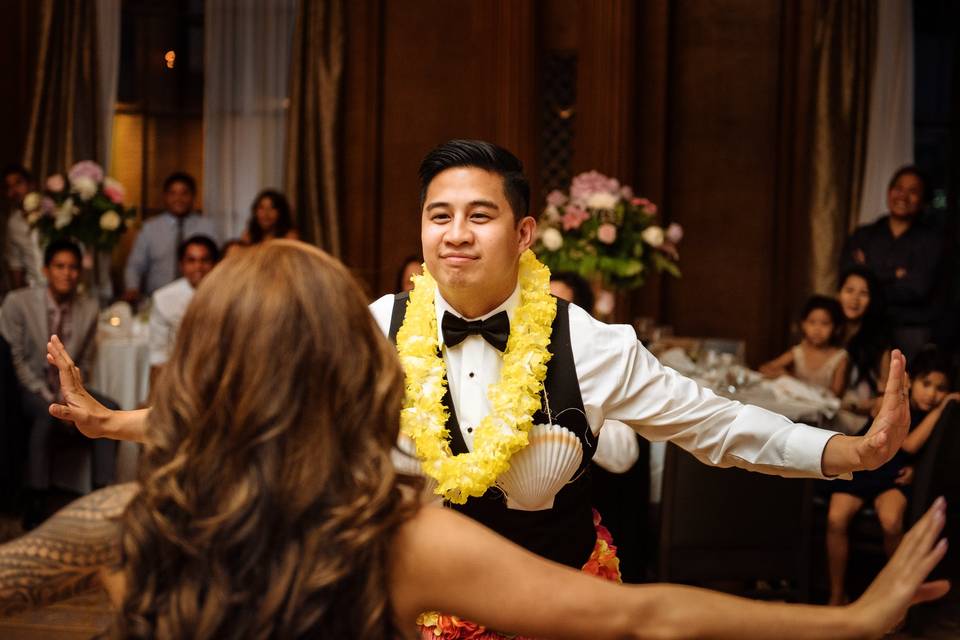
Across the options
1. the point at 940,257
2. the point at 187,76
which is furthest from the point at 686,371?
the point at 187,76

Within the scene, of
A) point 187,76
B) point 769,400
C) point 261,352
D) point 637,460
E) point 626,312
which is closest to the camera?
point 261,352

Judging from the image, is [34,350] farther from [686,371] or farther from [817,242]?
[817,242]

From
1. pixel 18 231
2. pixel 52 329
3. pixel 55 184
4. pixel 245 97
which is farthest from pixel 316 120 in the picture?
pixel 52 329

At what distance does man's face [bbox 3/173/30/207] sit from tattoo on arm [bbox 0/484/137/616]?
6688mm

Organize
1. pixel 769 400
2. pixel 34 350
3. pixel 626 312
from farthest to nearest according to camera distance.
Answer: pixel 626 312, pixel 34 350, pixel 769 400

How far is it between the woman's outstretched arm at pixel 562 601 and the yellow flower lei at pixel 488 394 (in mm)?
730

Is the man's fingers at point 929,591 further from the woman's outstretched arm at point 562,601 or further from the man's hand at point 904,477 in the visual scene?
the man's hand at point 904,477

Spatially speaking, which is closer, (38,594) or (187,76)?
(38,594)

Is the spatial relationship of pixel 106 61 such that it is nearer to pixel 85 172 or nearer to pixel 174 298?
pixel 85 172

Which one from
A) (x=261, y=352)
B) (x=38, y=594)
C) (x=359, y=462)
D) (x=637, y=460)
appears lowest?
(x=637, y=460)

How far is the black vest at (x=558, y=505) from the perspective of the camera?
221 centimetres

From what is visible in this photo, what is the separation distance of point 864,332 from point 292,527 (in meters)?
4.90

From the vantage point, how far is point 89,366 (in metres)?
5.92

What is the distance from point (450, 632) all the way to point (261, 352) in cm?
96
